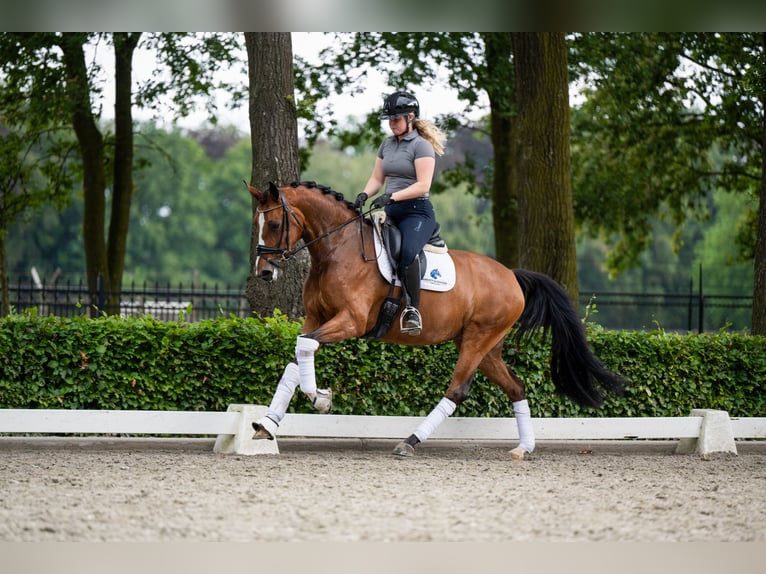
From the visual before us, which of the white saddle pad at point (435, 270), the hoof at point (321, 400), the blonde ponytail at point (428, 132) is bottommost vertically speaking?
the hoof at point (321, 400)

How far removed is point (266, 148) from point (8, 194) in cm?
1036

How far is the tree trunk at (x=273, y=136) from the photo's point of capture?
11031 mm

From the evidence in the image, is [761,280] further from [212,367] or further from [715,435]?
[212,367]

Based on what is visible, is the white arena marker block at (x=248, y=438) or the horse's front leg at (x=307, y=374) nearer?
the horse's front leg at (x=307, y=374)

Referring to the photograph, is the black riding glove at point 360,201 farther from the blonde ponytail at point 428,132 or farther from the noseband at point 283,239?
the blonde ponytail at point 428,132

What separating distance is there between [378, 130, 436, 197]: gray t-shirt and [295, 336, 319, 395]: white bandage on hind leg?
1572 millimetres

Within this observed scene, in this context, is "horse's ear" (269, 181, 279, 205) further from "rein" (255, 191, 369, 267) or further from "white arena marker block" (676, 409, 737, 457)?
"white arena marker block" (676, 409, 737, 457)

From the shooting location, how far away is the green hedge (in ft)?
30.0

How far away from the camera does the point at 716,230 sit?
52844 mm

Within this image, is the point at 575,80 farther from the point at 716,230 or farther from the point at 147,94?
the point at 716,230

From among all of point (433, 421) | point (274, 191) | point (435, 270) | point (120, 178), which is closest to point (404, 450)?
point (433, 421)

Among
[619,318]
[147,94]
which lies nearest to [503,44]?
[147,94]

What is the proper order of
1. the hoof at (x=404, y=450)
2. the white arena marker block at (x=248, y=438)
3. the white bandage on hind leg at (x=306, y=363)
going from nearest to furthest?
the white bandage on hind leg at (x=306, y=363) < the white arena marker block at (x=248, y=438) < the hoof at (x=404, y=450)

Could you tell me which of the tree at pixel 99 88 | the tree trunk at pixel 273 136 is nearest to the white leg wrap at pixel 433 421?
the tree trunk at pixel 273 136
